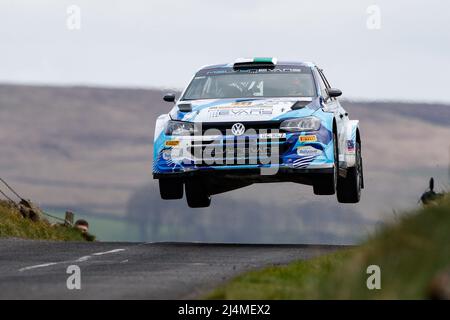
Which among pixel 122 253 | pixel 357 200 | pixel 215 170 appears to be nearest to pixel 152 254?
pixel 122 253

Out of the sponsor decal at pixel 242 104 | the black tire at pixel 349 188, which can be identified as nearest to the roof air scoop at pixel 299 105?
the sponsor decal at pixel 242 104

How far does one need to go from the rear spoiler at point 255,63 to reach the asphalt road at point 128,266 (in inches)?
107

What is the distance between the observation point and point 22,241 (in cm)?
1897

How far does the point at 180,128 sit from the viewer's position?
17609 mm

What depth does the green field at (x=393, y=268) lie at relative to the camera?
936cm

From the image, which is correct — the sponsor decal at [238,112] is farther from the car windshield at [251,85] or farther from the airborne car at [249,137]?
the car windshield at [251,85]

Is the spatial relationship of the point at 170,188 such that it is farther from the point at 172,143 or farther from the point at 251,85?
the point at 251,85

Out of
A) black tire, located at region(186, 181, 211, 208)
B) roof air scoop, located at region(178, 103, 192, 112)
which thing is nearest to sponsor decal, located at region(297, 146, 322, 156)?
roof air scoop, located at region(178, 103, 192, 112)

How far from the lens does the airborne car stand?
687 inches

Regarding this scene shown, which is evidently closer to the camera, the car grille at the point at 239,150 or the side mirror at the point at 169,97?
the car grille at the point at 239,150

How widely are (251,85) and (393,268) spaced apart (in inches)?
368

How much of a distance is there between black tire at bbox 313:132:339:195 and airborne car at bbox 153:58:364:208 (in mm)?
13

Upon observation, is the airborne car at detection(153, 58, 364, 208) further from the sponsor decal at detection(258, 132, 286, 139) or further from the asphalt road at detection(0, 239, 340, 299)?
the asphalt road at detection(0, 239, 340, 299)
